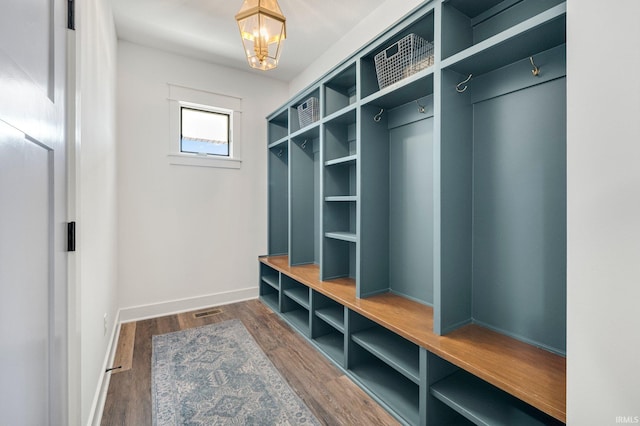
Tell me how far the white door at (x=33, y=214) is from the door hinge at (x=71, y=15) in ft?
0.09

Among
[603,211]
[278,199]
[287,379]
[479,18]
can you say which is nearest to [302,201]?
[278,199]

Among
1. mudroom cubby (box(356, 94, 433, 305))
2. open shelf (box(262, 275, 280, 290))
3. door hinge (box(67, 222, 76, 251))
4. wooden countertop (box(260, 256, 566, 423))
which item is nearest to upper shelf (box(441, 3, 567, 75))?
mudroom cubby (box(356, 94, 433, 305))

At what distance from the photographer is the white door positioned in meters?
0.67

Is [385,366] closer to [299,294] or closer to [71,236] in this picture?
[299,294]

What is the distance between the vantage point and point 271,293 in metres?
3.82

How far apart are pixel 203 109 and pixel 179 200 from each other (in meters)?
1.19

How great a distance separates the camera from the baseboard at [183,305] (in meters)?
3.10

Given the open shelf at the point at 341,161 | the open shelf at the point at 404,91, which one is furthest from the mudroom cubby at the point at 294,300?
the open shelf at the point at 404,91

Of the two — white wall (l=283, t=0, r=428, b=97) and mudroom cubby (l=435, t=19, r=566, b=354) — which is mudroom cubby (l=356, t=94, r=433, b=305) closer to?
mudroom cubby (l=435, t=19, r=566, b=354)

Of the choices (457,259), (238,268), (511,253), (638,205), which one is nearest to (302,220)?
(238,268)

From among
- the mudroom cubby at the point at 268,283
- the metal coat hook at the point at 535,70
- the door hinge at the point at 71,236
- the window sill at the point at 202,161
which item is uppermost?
the metal coat hook at the point at 535,70

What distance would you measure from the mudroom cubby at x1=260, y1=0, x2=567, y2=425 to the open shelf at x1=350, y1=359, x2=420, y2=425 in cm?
1

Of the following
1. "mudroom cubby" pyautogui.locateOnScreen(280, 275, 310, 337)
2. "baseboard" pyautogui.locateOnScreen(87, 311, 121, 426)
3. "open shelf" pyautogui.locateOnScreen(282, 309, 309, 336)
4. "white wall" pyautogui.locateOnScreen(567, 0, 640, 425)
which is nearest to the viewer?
"white wall" pyautogui.locateOnScreen(567, 0, 640, 425)

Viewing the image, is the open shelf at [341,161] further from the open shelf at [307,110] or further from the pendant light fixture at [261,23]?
the pendant light fixture at [261,23]
